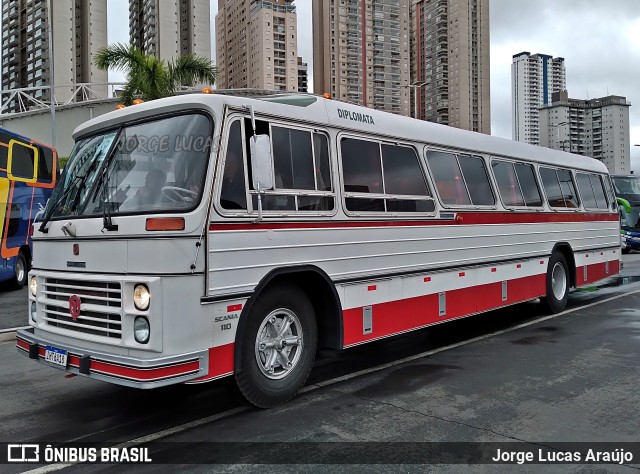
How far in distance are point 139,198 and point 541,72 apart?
112229 millimetres

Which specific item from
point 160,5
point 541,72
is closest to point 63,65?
point 160,5

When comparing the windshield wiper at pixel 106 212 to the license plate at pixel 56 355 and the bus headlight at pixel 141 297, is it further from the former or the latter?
the license plate at pixel 56 355

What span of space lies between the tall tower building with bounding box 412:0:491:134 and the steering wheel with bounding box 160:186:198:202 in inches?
3052

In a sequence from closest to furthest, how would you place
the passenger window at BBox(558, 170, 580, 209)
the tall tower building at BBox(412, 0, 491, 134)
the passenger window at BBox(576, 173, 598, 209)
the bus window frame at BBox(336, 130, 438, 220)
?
the bus window frame at BBox(336, 130, 438, 220), the passenger window at BBox(558, 170, 580, 209), the passenger window at BBox(576, 173, 598, 209), the tall tower building at BBox(412, 0, 491, 134)

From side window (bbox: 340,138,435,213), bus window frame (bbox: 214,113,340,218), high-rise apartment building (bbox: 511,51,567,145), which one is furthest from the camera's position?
high-rise apartment building (bbox: 511,51,567,145)

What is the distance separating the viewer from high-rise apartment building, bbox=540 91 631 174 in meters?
75.2

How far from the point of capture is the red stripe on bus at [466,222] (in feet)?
15.7

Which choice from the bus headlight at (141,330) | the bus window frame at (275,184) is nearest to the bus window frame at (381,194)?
the bus window frame at (275,184)

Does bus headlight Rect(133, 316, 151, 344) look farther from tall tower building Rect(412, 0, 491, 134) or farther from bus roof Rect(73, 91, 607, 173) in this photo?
tall tower building Rect(412, 0, 491, 134)

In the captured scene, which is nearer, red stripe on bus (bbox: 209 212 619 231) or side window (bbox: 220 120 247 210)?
side window (bbox: 220 120 247 210)

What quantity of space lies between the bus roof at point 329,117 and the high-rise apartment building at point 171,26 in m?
101

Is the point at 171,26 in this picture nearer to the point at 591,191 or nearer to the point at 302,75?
the point at 302,75

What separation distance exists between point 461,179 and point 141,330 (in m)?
5.12

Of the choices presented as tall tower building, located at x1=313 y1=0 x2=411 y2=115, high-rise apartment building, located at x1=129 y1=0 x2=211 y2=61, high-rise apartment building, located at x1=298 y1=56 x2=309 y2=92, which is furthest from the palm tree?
high-rise apartment building, located at x1=298 y1=56 x2=309 y2=92
